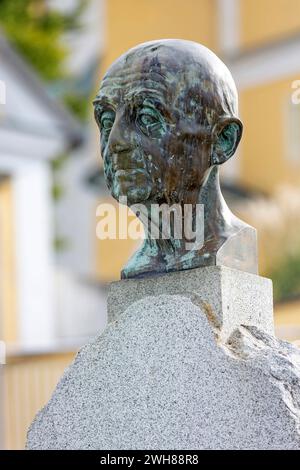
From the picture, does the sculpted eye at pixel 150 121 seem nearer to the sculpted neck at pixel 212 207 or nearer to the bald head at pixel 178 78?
the bald head at pixel 178 78

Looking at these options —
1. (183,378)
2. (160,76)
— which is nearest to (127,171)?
(160,76)

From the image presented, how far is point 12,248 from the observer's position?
706 inches

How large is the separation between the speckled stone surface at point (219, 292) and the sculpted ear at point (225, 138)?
47 centimetres

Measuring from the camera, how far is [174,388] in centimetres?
542

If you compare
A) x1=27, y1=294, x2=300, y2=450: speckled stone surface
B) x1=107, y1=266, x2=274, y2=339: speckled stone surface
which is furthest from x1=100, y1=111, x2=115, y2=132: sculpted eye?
x1=27, y1=294, x2=300, y2=450: speckled stone surface

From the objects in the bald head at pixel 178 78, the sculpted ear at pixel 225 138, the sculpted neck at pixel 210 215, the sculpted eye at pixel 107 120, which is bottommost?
the sculpted neck at pixel 210 215

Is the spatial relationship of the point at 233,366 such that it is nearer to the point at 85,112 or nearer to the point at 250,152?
the point at 85,112

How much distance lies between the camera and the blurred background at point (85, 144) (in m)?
17.9

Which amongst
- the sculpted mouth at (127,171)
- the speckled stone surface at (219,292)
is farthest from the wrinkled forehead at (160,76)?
the speckled stone surface at (219,292)

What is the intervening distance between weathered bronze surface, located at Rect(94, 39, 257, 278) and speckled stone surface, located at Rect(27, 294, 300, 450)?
32cm

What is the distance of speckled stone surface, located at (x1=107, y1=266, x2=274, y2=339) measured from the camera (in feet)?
18.2

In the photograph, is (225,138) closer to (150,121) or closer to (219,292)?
(150,121)

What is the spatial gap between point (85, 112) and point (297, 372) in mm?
22448
